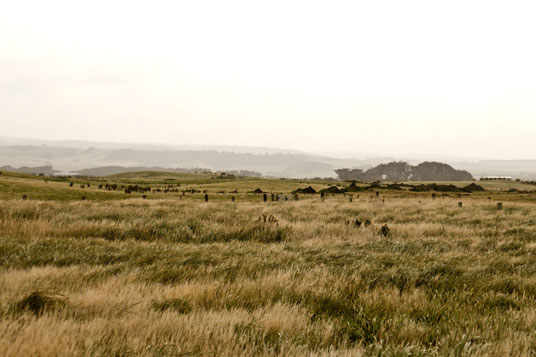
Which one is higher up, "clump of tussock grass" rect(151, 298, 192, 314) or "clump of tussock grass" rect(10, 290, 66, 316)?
"clump of tussock grass" rect(10, 290, 66, 316)

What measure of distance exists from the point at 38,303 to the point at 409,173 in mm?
162430

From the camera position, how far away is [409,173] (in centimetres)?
15312

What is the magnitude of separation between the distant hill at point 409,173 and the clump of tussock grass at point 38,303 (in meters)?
148

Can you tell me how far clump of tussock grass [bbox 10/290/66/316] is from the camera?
167 inches

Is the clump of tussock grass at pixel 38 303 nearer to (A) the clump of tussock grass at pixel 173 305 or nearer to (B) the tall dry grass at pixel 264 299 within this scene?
(B) the tall dry grass at pixel 264 299

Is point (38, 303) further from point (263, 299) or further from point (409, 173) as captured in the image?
point (409, 173)

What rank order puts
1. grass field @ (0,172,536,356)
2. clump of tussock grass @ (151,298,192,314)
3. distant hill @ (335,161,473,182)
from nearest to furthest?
grass field @ (0,172,536,356) < clump of tussock grass @ (151,298,192,314) < distant hill @ (335,161,473,182)

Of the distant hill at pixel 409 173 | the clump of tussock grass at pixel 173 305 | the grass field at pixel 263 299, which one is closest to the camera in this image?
the grass field at pixel 263 299

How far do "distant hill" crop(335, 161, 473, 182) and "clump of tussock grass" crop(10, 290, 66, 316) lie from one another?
148066mm

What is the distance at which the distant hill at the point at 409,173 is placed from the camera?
487 feet

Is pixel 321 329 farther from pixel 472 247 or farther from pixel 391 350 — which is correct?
pixel 472 247

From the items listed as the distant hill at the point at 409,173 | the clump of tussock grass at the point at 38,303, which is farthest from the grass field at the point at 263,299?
the distant hill at the point at 409,173

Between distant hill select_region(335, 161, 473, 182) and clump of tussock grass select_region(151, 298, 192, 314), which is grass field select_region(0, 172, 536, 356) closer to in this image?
clump of tussock grass select_region(151, 298, 192, 314)

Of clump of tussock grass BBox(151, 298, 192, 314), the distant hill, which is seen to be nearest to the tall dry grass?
clump of tussock grass BBox(151, 298, 192, 314)
